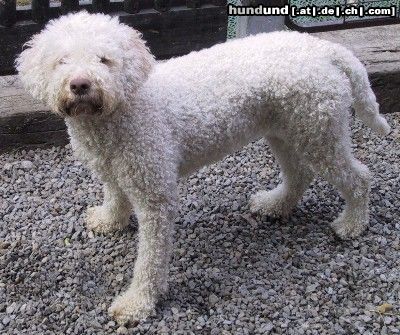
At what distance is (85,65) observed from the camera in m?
2.33

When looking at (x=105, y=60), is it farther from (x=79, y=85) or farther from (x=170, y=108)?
(x=170, y=108)

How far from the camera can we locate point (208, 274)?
308 centimetres

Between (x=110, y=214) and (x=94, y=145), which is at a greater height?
(x=94, y=145)

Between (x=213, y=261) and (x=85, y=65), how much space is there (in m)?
1.30

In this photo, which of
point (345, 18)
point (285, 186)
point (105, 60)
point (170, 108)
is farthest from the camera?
point (345, 18)

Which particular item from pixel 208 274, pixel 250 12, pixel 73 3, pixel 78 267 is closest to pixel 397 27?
pixel 250 12

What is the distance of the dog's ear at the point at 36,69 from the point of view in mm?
2406

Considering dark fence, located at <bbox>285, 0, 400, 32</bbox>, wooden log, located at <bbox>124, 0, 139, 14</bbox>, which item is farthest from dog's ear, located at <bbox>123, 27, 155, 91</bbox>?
dark fence, located at <bbox>285, 0, 400, 32</bbox>

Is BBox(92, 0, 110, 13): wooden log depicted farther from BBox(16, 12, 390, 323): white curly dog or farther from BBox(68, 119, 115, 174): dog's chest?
BBox(68, 119, 115, 174): dog's chest

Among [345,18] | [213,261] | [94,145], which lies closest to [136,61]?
[94,145]

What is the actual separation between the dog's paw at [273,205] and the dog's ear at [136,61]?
1.25 m

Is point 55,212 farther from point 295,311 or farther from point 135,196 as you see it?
point 295,311

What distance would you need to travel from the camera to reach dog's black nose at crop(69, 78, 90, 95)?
227 cm

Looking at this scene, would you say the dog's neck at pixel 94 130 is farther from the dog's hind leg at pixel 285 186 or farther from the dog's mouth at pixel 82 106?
the dog's hind leg at pixel 285 186
